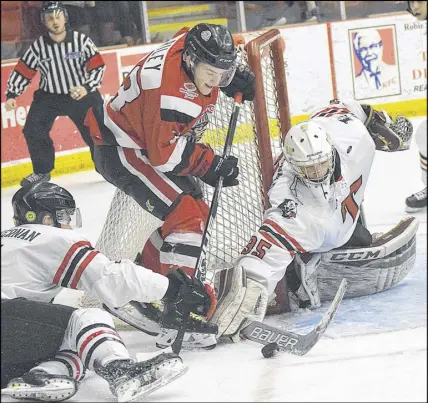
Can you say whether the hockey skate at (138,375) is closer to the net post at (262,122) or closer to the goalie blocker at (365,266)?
the goalie blocker at (365,266)

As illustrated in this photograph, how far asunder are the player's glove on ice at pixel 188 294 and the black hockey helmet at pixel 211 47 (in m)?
0.65

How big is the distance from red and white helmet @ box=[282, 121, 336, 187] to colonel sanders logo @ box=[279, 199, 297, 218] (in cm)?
7

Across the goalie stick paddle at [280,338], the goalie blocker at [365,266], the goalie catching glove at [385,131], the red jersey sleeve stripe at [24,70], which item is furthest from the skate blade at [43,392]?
the red jersey sleeve stripe at [24,70]

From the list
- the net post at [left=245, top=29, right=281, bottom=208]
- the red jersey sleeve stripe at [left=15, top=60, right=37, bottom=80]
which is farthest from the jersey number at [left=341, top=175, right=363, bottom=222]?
the red jersey sleeve stripe at [left=15, top=60, right=37, bottom=80]

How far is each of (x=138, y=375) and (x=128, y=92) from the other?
Result: 1014 millimetres

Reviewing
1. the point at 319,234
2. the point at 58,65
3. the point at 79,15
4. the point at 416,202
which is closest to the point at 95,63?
the point at 58,65

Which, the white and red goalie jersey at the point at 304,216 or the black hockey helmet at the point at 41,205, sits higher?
the black hockey helmet at the point at 41,205

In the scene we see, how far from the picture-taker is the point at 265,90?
11.5 feet

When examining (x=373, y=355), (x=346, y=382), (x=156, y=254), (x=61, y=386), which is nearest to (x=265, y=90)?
(x=156, y=254)

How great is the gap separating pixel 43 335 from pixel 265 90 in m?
1.24

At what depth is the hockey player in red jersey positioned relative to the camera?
121 inches

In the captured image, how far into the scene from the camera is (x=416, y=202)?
184 inches

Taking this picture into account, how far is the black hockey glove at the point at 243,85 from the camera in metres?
3.30

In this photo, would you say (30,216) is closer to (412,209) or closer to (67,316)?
(67,316)
